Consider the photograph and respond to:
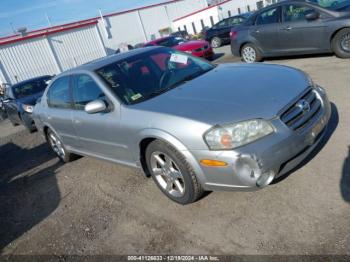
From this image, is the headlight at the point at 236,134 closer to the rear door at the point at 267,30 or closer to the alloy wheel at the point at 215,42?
the rear door at the point at 267,30

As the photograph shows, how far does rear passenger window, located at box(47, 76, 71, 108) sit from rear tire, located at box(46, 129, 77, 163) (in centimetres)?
69


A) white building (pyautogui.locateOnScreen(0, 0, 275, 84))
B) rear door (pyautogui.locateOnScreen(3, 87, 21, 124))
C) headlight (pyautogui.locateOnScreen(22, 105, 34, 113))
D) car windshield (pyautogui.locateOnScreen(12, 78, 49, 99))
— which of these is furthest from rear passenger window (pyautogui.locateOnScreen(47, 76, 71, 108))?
white building (pyautogui.locateOnScreen(0, 0, 275, 84))

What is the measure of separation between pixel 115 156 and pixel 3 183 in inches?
119

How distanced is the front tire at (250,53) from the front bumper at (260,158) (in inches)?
257

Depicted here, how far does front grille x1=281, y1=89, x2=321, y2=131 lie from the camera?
318 centimetres

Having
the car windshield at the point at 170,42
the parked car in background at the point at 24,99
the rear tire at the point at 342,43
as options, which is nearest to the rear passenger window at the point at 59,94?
the parked car in background at the point at 24,99

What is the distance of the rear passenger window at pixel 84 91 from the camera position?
14.0 ft

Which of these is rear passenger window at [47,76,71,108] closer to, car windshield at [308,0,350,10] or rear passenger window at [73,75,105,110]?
rear passenger window at [73,75,105,110]

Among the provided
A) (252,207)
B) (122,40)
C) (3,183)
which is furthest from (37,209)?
(122,40)

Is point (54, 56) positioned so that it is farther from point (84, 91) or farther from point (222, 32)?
point (84, 91)

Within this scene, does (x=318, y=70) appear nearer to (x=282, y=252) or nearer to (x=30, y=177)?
(x=282, y=252)

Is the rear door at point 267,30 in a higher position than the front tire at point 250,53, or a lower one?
higher

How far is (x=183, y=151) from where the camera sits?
3236 mm

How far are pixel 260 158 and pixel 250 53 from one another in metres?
7.21
